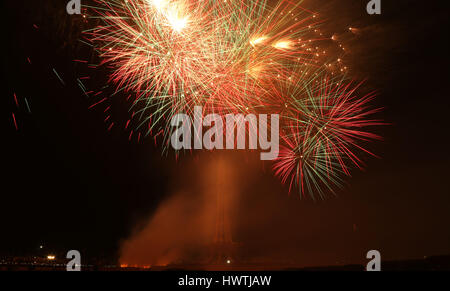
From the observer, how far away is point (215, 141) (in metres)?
18.3

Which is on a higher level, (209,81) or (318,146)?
(209,81)

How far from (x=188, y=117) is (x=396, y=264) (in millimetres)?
10129

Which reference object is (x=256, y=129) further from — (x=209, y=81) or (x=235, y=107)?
(x=209, y=81)

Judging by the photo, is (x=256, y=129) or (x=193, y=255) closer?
(x=256, y=129)

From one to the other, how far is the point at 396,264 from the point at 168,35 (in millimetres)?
12372
